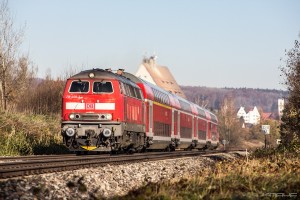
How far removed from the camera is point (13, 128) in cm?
2448

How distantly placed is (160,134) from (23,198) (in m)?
20.5

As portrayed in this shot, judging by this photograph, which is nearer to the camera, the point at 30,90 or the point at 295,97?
the point at 295,97

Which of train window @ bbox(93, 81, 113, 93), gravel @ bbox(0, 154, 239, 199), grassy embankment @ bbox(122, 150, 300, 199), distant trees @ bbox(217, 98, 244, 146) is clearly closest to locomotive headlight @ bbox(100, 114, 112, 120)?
train window @ bbox(93, 81, 113, 93)

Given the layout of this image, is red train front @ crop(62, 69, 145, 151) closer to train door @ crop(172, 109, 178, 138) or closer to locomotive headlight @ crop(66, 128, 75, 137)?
locomotive headlight @ crop(66, 128, 75, 137)

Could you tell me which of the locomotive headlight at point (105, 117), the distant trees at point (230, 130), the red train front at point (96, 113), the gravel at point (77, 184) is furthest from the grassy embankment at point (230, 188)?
the distant trees at point (230, 130)

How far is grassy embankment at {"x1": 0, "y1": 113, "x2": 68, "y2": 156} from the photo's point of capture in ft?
76.7

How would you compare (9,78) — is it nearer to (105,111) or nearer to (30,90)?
(30,90)

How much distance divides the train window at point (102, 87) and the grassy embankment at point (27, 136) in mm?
4093

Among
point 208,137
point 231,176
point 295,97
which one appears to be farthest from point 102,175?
point 208,137

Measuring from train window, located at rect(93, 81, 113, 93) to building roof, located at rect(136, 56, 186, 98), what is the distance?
77250mm

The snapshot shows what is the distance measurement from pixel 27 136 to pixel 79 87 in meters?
5.05

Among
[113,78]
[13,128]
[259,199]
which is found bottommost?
[259,199]

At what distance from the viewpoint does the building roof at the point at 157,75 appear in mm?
101012

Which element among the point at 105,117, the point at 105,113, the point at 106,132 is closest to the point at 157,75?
the point at 105,113
